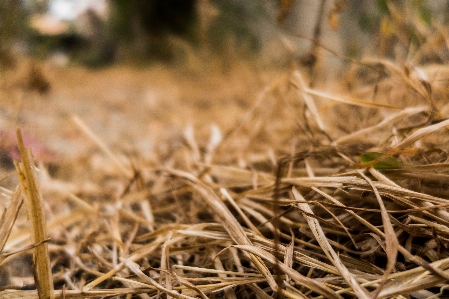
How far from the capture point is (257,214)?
475 millimetres

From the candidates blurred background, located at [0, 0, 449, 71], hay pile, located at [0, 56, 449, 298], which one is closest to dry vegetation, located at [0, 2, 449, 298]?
hay pile, located at [0, 56, 449, 298]

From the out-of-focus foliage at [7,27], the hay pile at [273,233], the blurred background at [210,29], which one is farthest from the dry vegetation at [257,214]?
the out-of-focus foliage at [7,27]

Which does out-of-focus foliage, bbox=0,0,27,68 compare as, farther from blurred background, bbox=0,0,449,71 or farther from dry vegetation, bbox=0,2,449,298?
dry vegetation, bbox=0,2,449,298

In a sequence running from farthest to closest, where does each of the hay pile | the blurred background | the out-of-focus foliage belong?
1. the out-of-focus foliage
2. the blurred background
3. the hay pile

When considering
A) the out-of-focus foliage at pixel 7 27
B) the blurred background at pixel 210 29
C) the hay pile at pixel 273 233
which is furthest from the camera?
the out-of-focus foliage at pixel 7 27

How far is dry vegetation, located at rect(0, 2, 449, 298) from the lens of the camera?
1.10ft

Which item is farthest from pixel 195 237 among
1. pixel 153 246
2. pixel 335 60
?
pixel 335 60

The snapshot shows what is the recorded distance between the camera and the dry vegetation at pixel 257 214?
33 cm

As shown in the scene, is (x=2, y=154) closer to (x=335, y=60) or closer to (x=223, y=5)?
(x=335, y=60)

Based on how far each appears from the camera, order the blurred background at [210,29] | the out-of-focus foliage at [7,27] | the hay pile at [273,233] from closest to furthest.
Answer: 1. the hay pile at [273,233]
2. the blurred background at [210,29]
3. the out-of-focus foliage at [7,27]

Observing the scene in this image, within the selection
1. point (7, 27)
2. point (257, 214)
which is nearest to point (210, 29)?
point (7, 27)

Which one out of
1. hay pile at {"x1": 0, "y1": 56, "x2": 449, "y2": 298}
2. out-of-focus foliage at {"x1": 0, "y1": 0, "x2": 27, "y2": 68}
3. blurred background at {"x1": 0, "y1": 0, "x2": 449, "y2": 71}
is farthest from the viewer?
out-of-focus foliage at {"x1": 0, "y1": 0, "x2": 27, "y2": 68}

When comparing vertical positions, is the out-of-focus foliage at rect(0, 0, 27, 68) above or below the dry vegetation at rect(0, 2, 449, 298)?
above

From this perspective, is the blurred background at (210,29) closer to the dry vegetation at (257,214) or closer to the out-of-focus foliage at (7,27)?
the out-of-focus foliage at (7,27)
